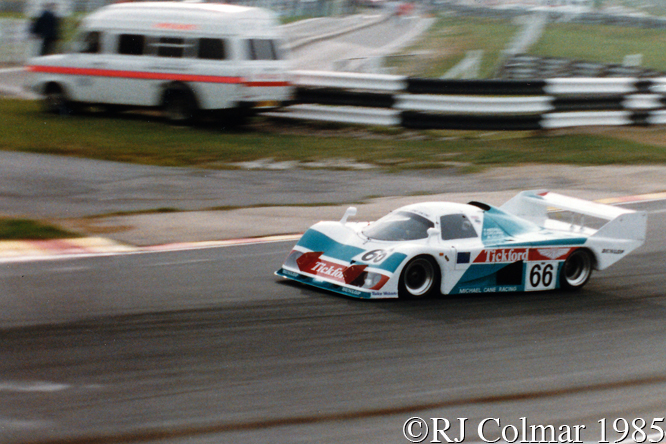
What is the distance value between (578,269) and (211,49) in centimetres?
1000

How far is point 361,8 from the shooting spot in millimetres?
41656

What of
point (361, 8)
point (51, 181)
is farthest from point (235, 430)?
point (361, 8)

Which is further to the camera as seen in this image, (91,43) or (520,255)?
(91,43)

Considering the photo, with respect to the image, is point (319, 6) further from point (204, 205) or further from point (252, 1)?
point (204, 205)

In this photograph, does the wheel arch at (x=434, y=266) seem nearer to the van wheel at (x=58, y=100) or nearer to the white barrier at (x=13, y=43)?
the van wheel at (x=58, y=100)

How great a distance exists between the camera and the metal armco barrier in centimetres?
1717

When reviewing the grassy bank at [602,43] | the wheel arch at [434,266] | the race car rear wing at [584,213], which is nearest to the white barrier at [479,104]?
the race car rear wing at [584,213]

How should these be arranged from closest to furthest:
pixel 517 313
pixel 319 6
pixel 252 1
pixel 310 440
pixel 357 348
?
1. pixel 310 440
2. pixel 357 348
3. pixel 517 313
4. pixel 252 1
5. pixel 319 6

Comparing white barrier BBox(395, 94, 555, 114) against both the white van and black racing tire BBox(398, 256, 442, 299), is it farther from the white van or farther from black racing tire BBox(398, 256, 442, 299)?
black racing tire BBox(398, 256, 442, 299)

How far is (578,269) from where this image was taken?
30.0 feet

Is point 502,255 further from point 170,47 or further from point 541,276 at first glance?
point 170,47

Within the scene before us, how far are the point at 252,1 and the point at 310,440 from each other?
105 feet

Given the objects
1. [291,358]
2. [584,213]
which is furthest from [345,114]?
[291,358]

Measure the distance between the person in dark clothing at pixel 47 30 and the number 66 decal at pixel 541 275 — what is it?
15373mm
